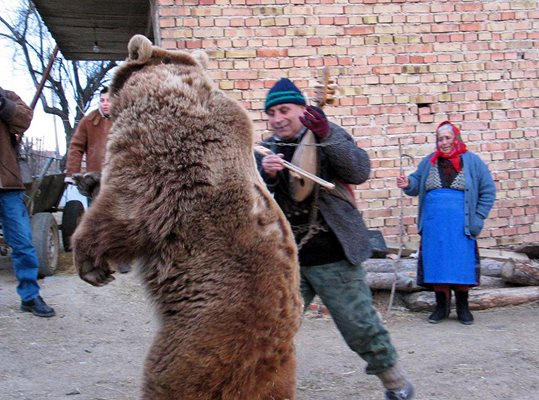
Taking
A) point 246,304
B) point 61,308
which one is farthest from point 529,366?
point 61,308

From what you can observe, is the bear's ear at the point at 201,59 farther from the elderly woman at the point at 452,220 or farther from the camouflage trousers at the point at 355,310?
the elderly woman at the point at 452,220

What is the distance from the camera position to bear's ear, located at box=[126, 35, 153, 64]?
110 inches

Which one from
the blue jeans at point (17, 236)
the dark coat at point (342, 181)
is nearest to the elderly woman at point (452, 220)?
the dark coat at point (342, 181)

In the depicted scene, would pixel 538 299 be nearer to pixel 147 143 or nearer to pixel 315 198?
pixel 315 198

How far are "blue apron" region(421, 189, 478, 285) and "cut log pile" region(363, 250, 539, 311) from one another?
0.45 m

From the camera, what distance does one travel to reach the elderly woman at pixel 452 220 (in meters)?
6.08

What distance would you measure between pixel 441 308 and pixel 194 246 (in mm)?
4250

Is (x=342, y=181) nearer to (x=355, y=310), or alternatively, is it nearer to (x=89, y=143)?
(x=355, y=310)

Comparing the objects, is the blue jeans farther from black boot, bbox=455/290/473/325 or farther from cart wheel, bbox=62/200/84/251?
black boot, bbox=455/290/473/325

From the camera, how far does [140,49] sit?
279 cm

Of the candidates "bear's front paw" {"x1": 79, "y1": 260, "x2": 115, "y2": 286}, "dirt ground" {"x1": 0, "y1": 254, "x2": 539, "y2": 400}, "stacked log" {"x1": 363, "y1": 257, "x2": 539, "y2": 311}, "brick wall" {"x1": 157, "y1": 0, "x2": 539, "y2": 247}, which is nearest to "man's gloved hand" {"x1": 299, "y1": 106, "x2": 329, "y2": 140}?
"bear's front paw" {"x1": 79, "y1": 260, "x2": 115, "y2": 286}

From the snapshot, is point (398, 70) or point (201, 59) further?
point (398, 70)

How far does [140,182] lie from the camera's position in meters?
2.57

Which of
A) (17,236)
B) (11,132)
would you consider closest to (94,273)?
(17,236)
